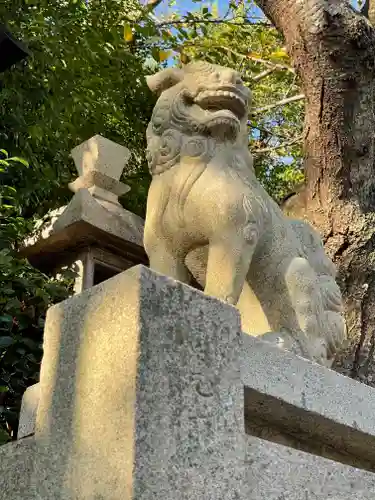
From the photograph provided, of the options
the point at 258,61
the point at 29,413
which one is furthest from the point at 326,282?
the point at 258,61

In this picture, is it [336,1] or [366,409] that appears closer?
[366,409]

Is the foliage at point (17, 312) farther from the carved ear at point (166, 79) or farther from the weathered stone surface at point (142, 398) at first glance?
the weathered stone surface at point (142, 398)

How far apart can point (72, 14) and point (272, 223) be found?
351 cm

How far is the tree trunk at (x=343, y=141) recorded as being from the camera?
3910 mm

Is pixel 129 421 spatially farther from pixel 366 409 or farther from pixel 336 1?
pixel 336 1

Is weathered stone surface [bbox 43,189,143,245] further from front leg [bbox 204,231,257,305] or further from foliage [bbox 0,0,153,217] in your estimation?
front leg [bbox 204,231,257,305]

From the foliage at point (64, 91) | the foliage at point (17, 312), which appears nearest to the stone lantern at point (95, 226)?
the foliage at point (17, 312)

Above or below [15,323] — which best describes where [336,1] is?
above

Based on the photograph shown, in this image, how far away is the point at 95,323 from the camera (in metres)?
1.57

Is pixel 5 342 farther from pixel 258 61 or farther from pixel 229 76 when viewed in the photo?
pixel 258 61

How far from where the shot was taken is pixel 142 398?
1.41 m

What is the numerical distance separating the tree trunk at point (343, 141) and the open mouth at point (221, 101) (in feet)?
5.79

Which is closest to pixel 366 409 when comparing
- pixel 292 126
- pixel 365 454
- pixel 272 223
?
pixel 365 454

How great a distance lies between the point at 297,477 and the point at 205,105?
1.22 meters
